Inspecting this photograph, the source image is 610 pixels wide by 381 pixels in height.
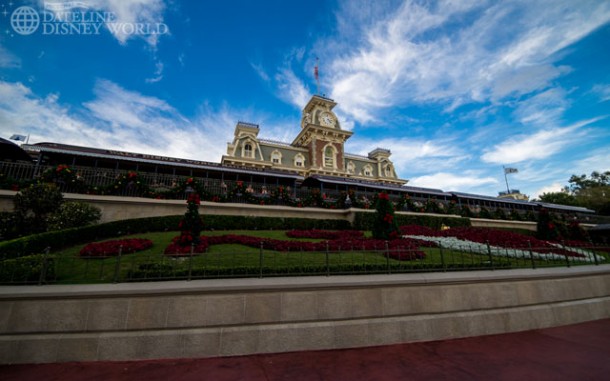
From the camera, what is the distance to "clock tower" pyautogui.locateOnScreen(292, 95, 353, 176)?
3972 centimetres

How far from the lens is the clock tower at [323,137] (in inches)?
1564

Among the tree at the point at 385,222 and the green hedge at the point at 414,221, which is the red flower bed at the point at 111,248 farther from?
the green hedge at the point at 414,221

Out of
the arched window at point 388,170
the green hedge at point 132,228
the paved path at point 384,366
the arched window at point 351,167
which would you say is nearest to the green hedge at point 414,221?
the green hedge at point 132,228

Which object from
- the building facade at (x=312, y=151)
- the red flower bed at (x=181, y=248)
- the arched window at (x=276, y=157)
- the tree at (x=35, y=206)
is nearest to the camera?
the red flower bed at (x=181, y=248)

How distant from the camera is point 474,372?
447cm

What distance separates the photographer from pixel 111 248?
8.66 metres

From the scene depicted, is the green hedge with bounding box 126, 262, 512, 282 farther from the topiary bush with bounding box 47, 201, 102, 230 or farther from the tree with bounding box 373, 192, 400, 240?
the topiary bush with bounding box 47, 201, 102, 230

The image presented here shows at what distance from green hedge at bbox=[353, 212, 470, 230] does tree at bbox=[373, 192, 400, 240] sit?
456cm

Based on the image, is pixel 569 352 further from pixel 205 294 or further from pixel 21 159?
pixel 21 159

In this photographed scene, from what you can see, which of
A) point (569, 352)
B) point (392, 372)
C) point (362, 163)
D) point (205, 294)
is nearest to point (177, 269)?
point (205, 294)

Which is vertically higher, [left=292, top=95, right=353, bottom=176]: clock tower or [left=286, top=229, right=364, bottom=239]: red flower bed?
[left=292, top=95, right=353, bottom=176]: clock tower

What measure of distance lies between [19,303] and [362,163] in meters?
44.5

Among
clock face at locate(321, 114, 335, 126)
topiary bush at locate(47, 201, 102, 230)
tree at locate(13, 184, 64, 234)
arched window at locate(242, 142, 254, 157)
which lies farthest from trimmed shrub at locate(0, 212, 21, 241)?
clock face at locate(321, 114, 335, 126)

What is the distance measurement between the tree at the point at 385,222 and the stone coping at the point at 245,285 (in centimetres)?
551
